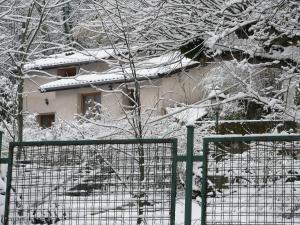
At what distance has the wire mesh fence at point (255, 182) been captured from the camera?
15.9ft

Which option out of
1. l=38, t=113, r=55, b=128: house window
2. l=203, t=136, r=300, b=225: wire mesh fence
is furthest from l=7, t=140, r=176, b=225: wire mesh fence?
l=38, t=113, r=55, b=128: house window

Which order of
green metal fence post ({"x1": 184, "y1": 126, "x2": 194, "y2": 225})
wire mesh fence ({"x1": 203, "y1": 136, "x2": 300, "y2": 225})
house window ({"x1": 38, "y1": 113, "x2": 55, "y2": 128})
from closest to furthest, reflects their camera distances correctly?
wire mesh fence ({"x1": 203, "y1": 136, "x2": 300, "y2": 225}) < green metal fence post ({"x1": 184, "y1": 126, "x2": 194, "y2": 225}) < house window ({"x1": 38, "y1": 113, "x2": 55, "y2": 128})

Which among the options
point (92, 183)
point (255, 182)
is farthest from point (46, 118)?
point (255, 182)

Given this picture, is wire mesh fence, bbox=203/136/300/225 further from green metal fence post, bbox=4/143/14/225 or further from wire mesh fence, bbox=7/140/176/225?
green metal fence post, bbox=4/143/14/225

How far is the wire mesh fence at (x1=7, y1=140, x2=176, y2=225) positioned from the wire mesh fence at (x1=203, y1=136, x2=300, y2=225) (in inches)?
16.8

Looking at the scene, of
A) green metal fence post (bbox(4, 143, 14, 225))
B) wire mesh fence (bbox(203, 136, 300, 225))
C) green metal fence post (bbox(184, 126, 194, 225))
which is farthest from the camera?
green metal fence post (bbox(4, 143, 14, 225))

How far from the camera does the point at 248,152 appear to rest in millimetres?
5004

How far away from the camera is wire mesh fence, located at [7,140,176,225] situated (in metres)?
5.08

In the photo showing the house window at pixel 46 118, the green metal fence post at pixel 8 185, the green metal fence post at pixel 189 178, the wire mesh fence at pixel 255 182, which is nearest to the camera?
the wire mesh fence at pixel 255 182

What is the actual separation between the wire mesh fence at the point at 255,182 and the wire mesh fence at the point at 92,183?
0.43 meters

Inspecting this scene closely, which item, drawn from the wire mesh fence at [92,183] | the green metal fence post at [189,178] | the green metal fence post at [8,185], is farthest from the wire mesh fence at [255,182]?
the green metal fence post at [8,185]

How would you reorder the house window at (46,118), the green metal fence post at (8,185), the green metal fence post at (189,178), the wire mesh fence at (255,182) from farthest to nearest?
the house window at (46,118) < the green metal fence post at (8,185) < the green metal fence post at (189,178) < the wire mesh fence at (255,182)

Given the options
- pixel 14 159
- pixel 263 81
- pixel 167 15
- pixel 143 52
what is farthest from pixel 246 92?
pixel 263 81

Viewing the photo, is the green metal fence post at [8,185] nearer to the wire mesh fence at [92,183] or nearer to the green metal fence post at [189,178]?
the wire mesh fence at [92,183]
